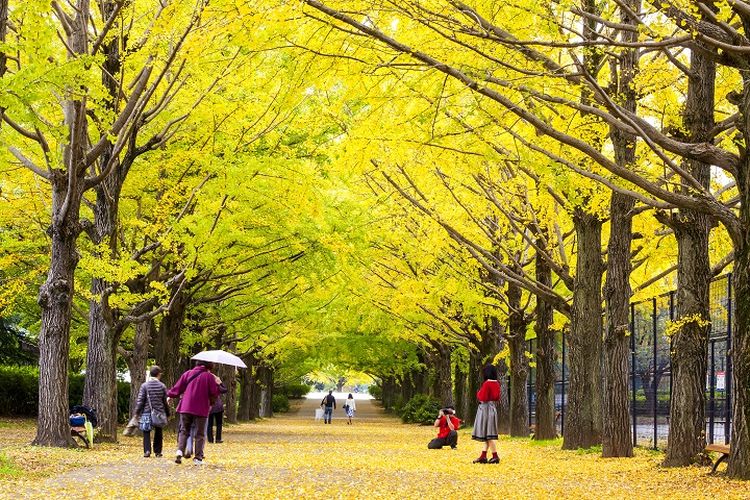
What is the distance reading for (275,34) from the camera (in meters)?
11.0

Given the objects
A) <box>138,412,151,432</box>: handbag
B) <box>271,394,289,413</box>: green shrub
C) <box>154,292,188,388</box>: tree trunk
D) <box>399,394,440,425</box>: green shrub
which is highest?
<box>154,292,188,388</box>: tree trunk

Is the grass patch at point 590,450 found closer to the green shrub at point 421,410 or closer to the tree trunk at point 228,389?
the tree trunk at point 228,389

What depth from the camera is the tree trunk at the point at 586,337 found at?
19906 millimetres

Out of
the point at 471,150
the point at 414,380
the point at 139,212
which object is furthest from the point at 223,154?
the point at 414,380

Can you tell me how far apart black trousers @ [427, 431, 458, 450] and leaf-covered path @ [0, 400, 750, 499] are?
317 centimetres

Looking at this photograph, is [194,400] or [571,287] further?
[571,287]

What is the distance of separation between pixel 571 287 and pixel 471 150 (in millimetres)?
6012

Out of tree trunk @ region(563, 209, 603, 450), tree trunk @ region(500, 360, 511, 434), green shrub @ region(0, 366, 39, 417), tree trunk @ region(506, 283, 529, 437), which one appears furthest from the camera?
green shrub @ region(0, 366, 39, 417)

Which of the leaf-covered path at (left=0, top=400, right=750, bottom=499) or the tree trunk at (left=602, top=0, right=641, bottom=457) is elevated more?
the tree trunk at (left=602, top=0, right=641, bottom=457)

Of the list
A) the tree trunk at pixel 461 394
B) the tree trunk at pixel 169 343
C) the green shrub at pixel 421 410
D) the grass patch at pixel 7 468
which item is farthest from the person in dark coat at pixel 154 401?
the green shrub at pixel 421 410

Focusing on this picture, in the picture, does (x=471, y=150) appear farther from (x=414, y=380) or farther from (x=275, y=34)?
(x=414, y=380)

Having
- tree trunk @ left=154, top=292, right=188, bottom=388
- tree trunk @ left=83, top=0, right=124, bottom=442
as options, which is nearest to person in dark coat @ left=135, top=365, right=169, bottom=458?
tree trunk @ left=83, top=0, right=124, bottom=442

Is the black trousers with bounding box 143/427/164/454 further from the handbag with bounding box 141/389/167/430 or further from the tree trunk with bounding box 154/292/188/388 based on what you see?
the tree trunk with bounding box 154/292/188/388

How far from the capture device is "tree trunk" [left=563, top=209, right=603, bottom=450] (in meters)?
19.9
